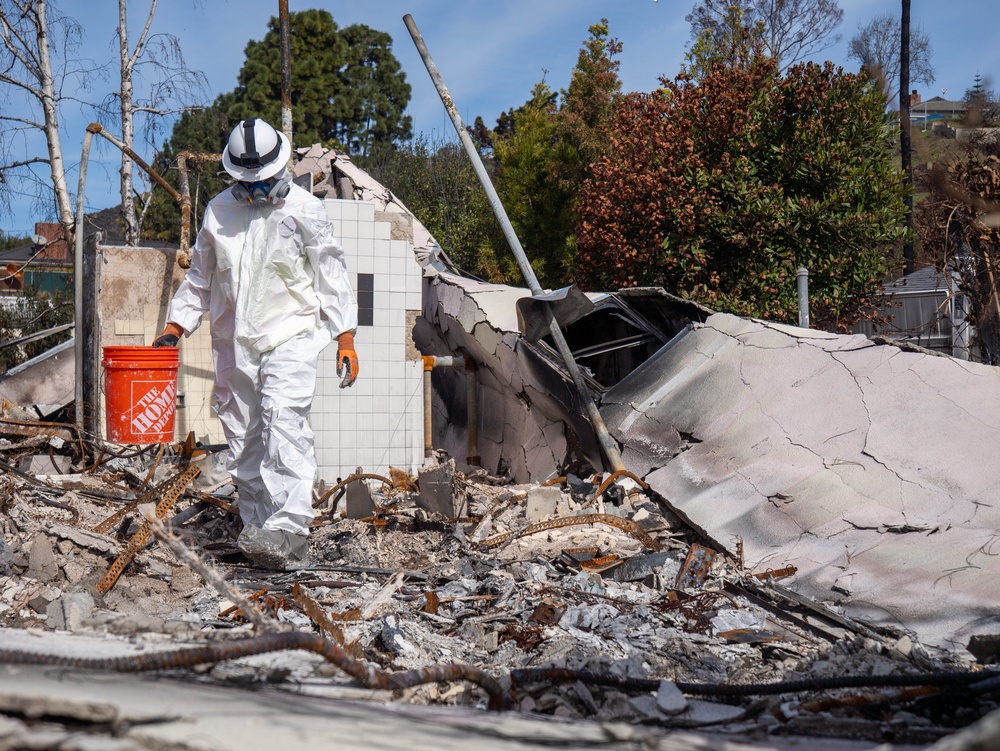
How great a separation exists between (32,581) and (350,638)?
137 centimetres

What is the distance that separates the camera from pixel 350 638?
303cm

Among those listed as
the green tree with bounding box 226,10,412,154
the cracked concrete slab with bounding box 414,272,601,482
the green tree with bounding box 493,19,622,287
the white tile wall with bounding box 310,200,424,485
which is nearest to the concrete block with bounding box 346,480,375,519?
the white tile wall with bounding box 310,200,424,485

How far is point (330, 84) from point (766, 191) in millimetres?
22721

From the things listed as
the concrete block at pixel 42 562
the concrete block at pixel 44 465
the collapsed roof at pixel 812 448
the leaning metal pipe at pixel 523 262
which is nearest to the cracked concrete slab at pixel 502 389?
the collapsed roof at pixel 812 448

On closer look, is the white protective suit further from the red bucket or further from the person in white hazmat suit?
the red bucket

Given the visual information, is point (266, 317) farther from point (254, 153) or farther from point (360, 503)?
point (360, 503)

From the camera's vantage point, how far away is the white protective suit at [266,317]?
4301 mm

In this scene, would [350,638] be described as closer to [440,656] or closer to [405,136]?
[440,656]

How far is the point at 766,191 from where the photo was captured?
958 centimetres

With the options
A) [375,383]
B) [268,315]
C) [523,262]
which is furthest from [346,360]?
[375,383]

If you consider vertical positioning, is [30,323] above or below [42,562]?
above

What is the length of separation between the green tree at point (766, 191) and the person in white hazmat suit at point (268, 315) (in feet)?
19.8

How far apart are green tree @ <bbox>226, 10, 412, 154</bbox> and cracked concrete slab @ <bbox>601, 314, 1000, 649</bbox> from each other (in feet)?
76.1

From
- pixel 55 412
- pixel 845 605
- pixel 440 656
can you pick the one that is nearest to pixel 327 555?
pixel 440 656
